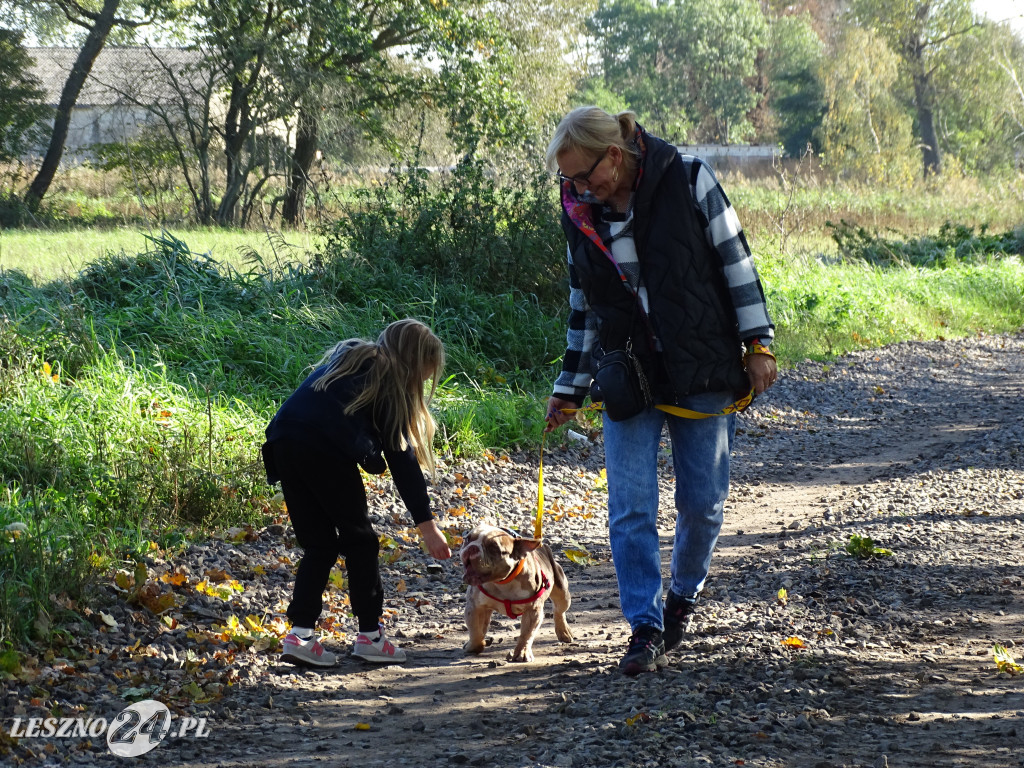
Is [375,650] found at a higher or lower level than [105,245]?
lower

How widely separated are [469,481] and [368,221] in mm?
4669

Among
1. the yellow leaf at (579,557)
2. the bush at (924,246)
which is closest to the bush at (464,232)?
the yellow leaf at (579,557)

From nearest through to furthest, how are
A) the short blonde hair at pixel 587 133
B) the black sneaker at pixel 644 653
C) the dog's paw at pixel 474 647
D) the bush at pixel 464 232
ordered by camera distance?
the short blonde hair at pixel 587 133, the black sneaker at pixel 644 653, the dog's paw at pixel 474 647, the bush at pixel 464 232

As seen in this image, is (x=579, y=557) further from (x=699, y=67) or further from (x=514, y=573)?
(x=699, y=67)

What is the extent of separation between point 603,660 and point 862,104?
141ft

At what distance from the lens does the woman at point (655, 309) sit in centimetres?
379

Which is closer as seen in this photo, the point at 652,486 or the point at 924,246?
the point at 652,486

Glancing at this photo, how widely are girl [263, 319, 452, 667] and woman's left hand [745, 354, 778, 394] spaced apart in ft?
4.39

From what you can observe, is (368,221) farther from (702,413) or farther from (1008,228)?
(1008,228)

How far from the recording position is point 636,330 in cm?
391

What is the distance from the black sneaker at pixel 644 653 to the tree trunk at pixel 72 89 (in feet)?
66.9

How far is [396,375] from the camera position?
420cm

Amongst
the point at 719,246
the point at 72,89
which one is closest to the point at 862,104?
the point at 72,89

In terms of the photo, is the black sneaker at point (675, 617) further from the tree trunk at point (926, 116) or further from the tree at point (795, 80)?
the tree trunk at point (926, 116)
